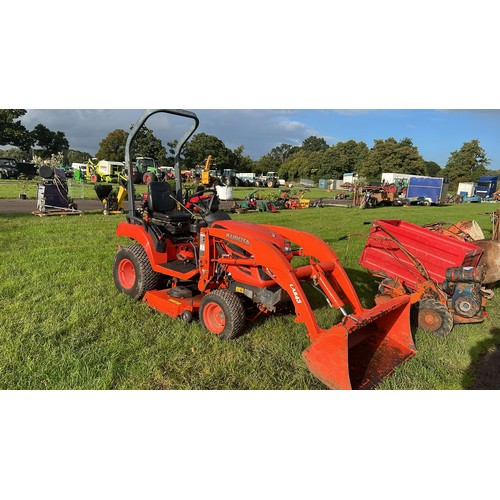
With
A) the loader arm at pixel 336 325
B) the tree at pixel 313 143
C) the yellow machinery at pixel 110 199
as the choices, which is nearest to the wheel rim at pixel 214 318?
the loader arm at pixel 336 325

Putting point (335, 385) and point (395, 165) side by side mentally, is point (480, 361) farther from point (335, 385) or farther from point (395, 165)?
point (395, 165)

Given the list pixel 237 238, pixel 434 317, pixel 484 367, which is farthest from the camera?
pixel 434 317

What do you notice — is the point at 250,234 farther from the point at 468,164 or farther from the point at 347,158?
the point at 468,164

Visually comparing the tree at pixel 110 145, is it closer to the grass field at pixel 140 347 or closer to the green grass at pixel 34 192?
the green grass at pixel 34 192

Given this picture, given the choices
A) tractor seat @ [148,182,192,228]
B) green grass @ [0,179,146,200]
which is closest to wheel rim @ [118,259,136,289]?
tractor seat @ [148,182,192,228]

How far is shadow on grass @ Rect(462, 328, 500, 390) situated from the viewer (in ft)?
11.2

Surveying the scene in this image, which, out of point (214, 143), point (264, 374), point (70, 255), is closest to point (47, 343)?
point (264, 374)

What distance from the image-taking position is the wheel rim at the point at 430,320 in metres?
4.50

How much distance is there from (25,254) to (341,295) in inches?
228

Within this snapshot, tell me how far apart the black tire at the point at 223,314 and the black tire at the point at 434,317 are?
7.74ft

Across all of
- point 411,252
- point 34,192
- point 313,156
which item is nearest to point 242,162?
point 313,156

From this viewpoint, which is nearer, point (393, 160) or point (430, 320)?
point (430, 320)

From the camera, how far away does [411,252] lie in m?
5.25

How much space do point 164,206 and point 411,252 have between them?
140 inches
